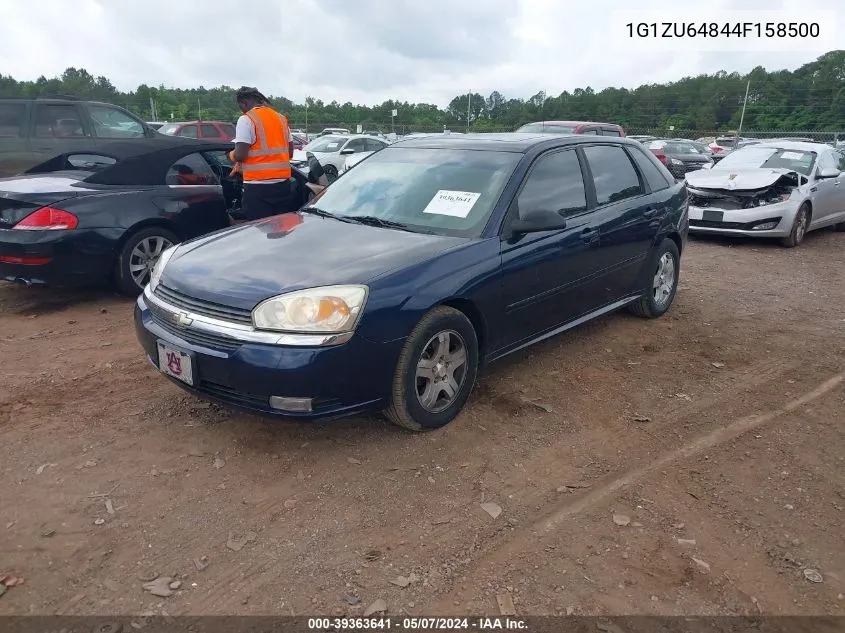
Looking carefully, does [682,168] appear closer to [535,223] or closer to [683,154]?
[683,154]

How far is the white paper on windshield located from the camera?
3.97 metres

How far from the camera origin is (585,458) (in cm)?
346

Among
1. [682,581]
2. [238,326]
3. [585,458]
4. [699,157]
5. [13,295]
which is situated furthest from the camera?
[699,157]

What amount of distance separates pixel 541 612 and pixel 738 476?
4.92ft

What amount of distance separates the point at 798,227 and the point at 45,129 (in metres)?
11.3

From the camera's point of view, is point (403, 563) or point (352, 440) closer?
point (403, 563)

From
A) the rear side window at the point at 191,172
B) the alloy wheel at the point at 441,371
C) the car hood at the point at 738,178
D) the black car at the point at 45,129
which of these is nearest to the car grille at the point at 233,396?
the alloy wheel at the point at 441,371

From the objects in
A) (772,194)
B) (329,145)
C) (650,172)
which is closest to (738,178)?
(772,194)

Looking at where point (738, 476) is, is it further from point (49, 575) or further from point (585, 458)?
point (49, 575)

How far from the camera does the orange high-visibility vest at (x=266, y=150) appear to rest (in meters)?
6.00

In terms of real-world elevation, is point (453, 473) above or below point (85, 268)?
below

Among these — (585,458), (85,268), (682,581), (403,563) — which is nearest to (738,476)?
(585,458)

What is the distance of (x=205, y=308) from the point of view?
3.29m

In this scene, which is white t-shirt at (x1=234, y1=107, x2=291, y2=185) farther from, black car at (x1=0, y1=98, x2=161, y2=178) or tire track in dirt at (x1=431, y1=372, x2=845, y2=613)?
black car at (x1=0, y1=98, x2=161, y2=178)
